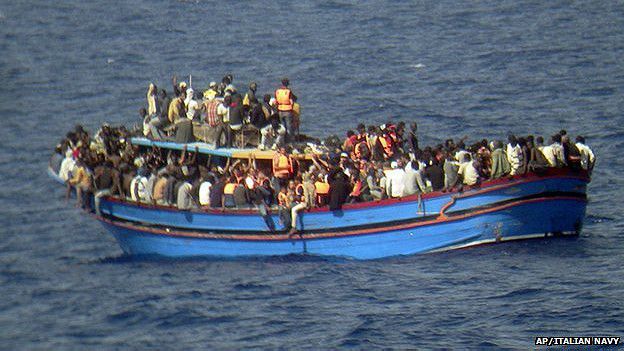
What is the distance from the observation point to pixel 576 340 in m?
44.7

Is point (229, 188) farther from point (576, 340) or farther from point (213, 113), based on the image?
point (576, 340)

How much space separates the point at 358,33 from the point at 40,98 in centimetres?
1932

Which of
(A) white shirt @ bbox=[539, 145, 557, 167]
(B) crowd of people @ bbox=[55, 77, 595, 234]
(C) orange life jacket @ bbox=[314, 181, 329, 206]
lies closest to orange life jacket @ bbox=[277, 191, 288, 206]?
(B) crowd of people @ bbox=[55, 77, 595, 234]

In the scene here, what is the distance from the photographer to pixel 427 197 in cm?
4975

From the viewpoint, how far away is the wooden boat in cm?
4978

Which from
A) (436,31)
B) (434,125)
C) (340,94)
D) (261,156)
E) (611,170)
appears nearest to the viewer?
(261,156)

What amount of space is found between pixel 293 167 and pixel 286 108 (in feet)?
7.89

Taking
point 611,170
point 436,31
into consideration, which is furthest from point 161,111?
point 436,31

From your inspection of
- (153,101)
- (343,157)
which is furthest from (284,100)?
(153,101)

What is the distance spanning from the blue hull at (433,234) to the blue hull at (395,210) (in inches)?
8.6

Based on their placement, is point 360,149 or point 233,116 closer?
point 360,149

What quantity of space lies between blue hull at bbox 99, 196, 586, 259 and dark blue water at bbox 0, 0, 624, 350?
36 centimetres

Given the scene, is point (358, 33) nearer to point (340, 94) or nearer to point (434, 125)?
point (340, 94)

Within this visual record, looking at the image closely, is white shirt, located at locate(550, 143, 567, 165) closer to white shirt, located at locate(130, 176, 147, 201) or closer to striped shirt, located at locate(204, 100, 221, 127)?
striped shirt, located at locate(204, 100, 221, 127)
